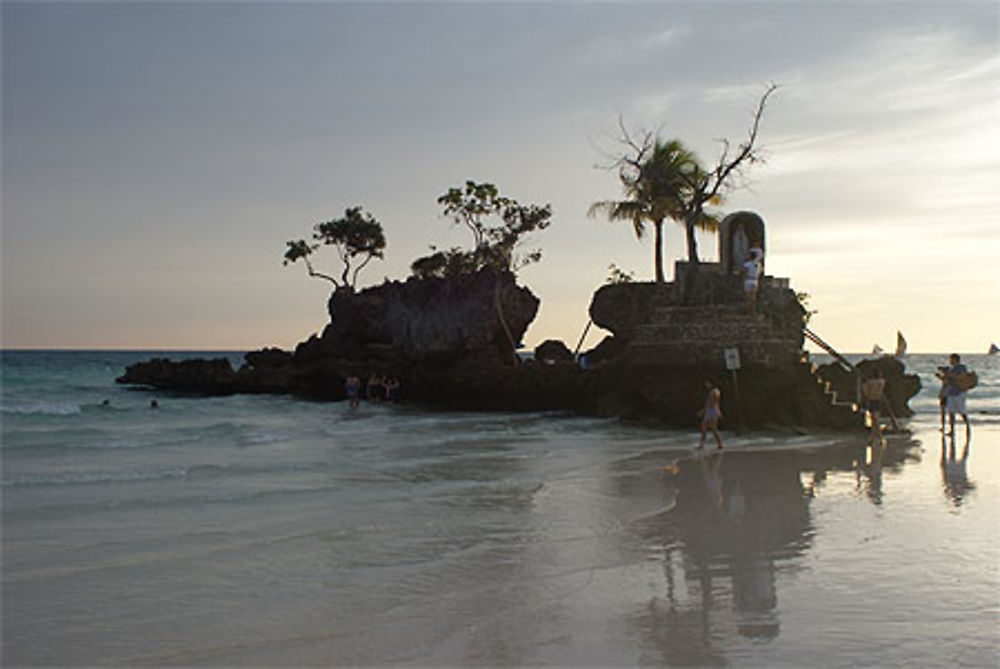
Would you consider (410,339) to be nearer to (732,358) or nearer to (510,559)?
(732,358)

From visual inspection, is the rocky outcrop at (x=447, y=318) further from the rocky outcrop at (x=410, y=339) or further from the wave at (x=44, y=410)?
the wave at (x=44, y=410)

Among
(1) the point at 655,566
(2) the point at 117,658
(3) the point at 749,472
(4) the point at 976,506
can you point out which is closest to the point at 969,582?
(1) the point at 655,566

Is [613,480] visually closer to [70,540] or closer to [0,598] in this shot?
[70,540]

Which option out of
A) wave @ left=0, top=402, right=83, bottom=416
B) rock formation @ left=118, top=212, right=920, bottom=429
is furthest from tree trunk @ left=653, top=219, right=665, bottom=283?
wave @ left=0, top=402, right=83, bottom=416

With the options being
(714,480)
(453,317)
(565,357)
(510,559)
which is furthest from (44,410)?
(510,559)

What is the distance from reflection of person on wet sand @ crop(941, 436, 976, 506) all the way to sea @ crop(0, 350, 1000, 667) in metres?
0.09

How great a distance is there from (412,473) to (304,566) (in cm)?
809

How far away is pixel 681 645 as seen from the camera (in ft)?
21.7

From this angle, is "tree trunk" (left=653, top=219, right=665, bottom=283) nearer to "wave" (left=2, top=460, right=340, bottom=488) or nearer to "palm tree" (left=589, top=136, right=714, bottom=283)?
"palm tree" (left=589, top=136, right=714, bottom=283)

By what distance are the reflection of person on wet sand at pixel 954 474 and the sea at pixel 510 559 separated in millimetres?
90

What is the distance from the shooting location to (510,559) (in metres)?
9.65

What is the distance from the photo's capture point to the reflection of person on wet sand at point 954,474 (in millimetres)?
13559

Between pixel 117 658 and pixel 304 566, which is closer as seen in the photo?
pixel 117 658

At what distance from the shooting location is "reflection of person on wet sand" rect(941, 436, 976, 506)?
13.6 m
